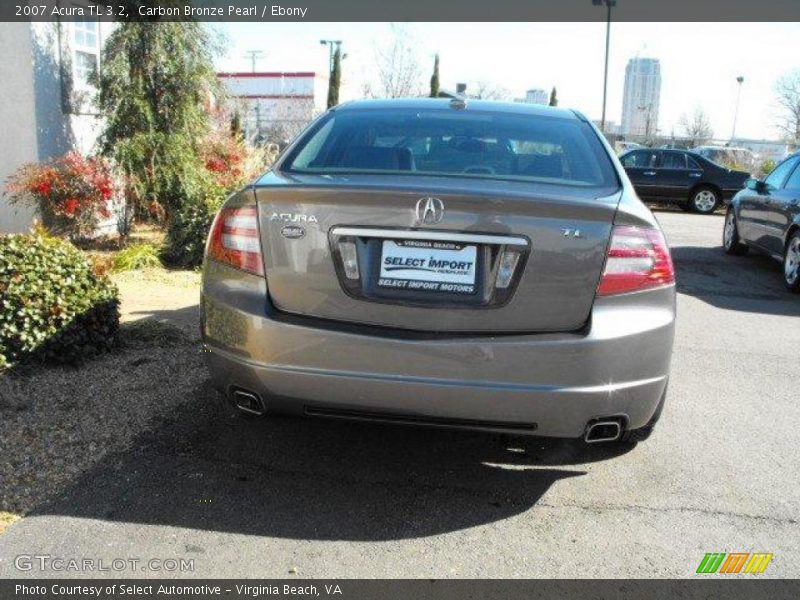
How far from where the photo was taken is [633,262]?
3.03 metres

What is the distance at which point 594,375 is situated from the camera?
2928 millimetres

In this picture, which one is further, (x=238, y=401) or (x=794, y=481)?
(x=794, y=481)

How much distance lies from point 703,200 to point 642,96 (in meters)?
61.2

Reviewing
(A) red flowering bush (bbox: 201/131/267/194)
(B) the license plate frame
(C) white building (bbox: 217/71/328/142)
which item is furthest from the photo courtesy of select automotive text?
(C) white building (bbox: 217/71/328/142)

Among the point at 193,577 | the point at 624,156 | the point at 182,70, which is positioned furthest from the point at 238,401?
the point at 624,156

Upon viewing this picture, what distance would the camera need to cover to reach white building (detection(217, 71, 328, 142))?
111ft

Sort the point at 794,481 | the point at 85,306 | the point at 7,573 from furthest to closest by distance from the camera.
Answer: the point at 85,306, the point at 794,481, the point at 7,573


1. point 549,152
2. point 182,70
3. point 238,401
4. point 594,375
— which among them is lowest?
point 238,401

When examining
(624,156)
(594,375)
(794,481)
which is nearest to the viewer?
(594,375)

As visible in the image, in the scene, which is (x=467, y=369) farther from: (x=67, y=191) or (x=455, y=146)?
(x=67, y=191)

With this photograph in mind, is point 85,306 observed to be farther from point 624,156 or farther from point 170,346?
point 624,156

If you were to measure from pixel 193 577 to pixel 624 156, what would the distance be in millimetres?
18548

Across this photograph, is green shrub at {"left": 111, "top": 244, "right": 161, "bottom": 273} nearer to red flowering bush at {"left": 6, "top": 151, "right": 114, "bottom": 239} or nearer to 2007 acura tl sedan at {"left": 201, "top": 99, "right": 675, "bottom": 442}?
red flowering bush at {"left": 6, "top": 151, "right": 114, "bottom": 239}

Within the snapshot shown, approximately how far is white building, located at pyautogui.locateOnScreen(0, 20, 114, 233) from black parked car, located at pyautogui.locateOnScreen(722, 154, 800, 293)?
8382 millimetres
